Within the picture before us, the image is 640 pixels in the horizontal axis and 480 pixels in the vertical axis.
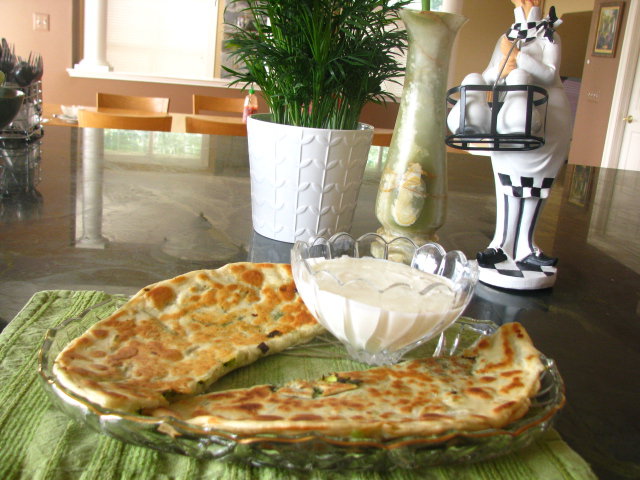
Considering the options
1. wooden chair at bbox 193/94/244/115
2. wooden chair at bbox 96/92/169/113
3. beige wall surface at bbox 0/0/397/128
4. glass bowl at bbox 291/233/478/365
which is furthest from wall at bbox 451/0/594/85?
glass bowl at bbox 291/233/478/365

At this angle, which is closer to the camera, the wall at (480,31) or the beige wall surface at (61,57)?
the beige wall surface at (61,57)

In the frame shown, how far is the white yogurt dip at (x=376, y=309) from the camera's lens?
1.70 feet

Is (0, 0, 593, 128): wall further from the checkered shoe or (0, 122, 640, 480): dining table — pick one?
the checkered shoe

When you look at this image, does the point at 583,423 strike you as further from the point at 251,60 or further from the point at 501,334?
the point at 251,60

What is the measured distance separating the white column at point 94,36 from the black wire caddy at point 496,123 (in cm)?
534

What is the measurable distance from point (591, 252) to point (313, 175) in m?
0.56

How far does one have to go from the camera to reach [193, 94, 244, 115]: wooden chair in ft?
13.4

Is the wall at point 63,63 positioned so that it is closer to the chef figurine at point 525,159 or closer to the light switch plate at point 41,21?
the light switch plate at point 41,21

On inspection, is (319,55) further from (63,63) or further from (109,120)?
(63,63)

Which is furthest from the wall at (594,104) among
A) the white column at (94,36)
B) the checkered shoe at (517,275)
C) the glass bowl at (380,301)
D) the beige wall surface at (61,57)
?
the glass bowl at (380,301)

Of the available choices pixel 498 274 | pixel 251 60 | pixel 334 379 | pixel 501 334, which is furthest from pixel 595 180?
pixel 334 379

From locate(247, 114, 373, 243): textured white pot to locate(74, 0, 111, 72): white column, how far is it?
5.09 meters

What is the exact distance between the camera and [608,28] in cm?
568

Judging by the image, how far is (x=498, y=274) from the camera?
33.4 inches
